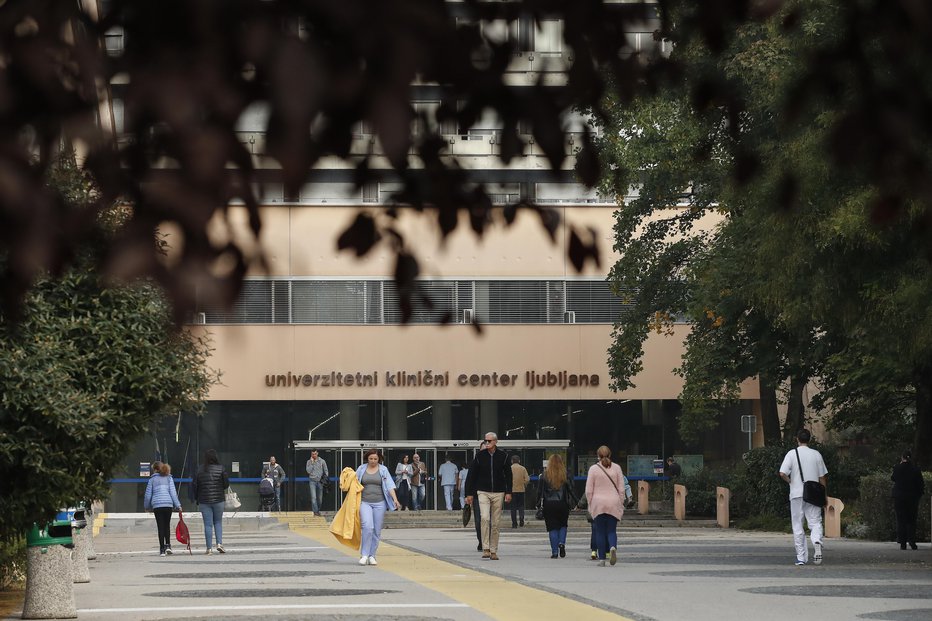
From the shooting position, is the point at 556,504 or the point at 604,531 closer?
the point at 604,531

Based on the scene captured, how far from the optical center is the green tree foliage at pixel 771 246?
3.74 m

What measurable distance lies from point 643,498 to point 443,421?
8192mm

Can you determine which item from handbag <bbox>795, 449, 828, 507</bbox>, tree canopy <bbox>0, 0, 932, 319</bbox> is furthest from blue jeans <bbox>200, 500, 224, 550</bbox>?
tree canopy <bbox>0, 0, 932, 319</bbox>

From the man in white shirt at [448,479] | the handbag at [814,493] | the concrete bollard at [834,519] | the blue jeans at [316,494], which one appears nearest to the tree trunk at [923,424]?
the concrete bollard at [834,519]

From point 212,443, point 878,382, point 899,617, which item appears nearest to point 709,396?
point 878,382

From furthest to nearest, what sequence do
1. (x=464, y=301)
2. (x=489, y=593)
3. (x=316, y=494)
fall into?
(x=464, y=301)
(x=316, y=494)
(x=489, y=593)

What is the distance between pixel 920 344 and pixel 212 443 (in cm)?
3572

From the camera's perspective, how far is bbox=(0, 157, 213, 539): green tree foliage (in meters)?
12.6

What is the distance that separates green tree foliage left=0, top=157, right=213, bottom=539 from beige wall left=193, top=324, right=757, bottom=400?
38.8 m

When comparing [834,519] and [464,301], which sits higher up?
[464,301]

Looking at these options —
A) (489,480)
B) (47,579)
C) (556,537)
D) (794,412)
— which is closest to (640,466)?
(794,412)

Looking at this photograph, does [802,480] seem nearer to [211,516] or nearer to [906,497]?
[906,497]

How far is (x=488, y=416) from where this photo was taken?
176ft

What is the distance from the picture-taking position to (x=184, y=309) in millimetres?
2189
